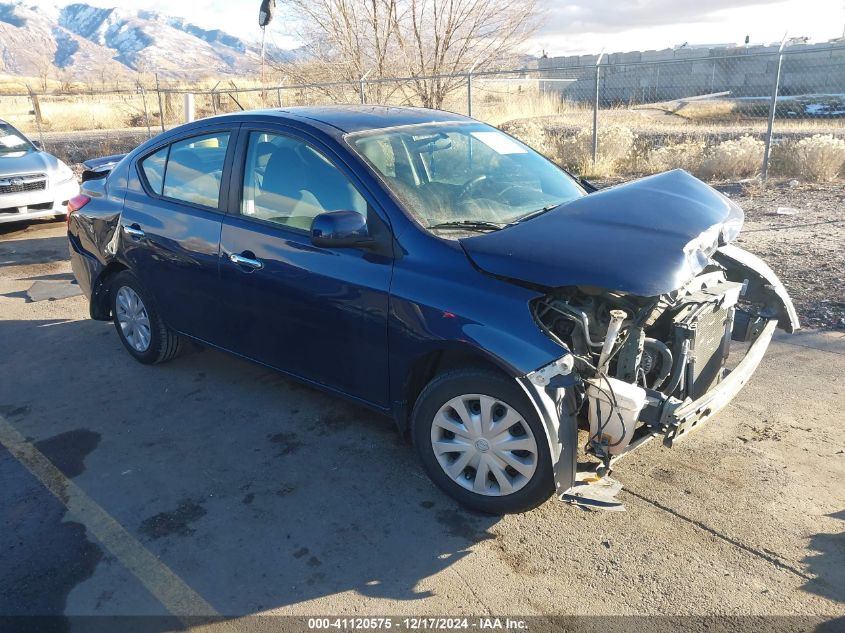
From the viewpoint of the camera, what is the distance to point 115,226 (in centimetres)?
498

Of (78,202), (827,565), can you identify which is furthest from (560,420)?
(78,202)

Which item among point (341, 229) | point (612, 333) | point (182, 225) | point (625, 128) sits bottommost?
point (612, 333)

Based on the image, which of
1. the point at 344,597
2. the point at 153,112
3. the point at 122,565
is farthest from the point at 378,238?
the point at 153,112

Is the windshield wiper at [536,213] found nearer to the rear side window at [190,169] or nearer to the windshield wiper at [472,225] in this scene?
the windshield wiper at [472,225]

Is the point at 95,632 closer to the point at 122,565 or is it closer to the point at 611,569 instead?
the point at 122,565

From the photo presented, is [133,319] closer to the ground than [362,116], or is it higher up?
closer to the ground

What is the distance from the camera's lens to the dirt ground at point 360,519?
286 centimetres

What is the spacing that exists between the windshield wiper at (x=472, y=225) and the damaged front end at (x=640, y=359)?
0.60 m

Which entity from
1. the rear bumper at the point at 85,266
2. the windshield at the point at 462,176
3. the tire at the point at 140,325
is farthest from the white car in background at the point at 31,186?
the windshield at the point at 462,176

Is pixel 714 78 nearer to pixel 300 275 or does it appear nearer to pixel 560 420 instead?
pixel 300 275

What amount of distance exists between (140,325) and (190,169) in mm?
1284

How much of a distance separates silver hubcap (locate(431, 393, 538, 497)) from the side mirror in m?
0.92

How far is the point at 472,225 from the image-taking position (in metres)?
3.58

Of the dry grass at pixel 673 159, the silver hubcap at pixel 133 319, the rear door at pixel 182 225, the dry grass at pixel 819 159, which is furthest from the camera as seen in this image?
the dry grass at pixel 673 159
